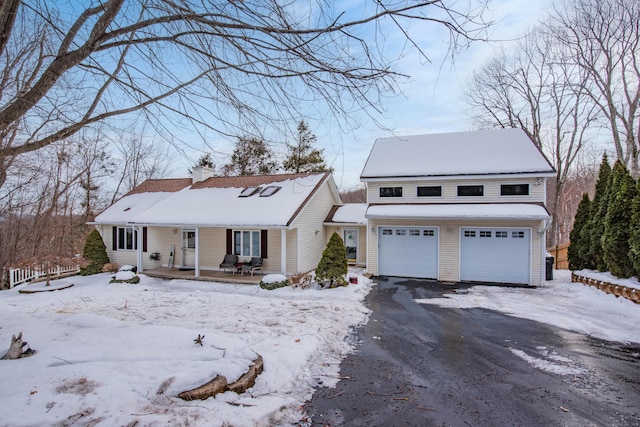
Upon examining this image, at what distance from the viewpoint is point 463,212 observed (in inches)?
468

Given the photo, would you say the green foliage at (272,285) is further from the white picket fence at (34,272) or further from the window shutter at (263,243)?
the white picket fence at (34,272)

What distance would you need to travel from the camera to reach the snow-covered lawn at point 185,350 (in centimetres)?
301

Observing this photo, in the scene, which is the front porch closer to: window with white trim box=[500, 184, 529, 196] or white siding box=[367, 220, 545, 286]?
white siding box=[367, 220, 545, 286]

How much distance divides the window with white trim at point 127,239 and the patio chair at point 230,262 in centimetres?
592

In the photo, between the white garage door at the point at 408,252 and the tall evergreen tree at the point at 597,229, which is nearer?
the tall evergreen tree at the point at 597,229

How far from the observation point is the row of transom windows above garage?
12.3 meters

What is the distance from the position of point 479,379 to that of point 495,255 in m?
8.81

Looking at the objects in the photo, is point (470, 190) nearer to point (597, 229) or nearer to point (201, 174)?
point (597, 229)

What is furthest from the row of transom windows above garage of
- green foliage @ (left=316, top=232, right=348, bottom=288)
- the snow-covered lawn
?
the snow-covered lawn

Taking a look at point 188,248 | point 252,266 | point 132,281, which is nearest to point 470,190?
point 252,266

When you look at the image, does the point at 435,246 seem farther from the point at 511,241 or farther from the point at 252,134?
the point at 252,134

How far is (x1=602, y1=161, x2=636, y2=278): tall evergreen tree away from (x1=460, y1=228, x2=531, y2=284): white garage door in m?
2.27

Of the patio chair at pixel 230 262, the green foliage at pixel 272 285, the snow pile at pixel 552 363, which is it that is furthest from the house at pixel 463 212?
the snow pile at pixel 552 363

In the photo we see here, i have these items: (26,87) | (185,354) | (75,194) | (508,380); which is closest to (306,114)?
(26,87)
